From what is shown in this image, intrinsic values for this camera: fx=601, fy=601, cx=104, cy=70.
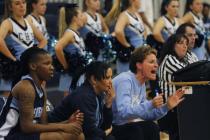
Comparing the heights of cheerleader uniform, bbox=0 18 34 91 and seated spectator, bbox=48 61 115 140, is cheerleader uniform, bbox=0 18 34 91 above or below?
above

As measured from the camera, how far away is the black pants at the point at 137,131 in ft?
14.6

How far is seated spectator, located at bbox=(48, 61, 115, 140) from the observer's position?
4.07 metres

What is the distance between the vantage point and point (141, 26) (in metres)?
7.02

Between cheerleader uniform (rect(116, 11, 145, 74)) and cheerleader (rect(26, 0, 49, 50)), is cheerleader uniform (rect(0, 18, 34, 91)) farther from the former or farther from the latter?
cheerleader uniform (rect(116, 11, 145, 74))

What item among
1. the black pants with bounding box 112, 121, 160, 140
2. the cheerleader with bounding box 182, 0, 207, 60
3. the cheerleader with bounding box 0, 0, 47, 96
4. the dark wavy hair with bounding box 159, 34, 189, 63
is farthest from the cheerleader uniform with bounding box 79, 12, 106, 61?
the black pants with bounding box 112, 121, 160, 140

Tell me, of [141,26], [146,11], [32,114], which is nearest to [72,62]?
[141,26]

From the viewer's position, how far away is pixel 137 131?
4.43m

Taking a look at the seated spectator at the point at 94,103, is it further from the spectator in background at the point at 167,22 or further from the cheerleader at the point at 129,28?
the spectator in background at the point at 167,22

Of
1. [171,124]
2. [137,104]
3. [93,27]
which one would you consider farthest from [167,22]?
[137,104]

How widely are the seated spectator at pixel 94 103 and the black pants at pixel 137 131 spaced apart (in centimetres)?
13

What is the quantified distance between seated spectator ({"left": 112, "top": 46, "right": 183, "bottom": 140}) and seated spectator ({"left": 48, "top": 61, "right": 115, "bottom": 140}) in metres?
0.13

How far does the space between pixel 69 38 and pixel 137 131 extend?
190cm

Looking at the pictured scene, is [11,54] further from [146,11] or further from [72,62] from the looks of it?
[146,11]

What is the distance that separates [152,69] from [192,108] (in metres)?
0.44
